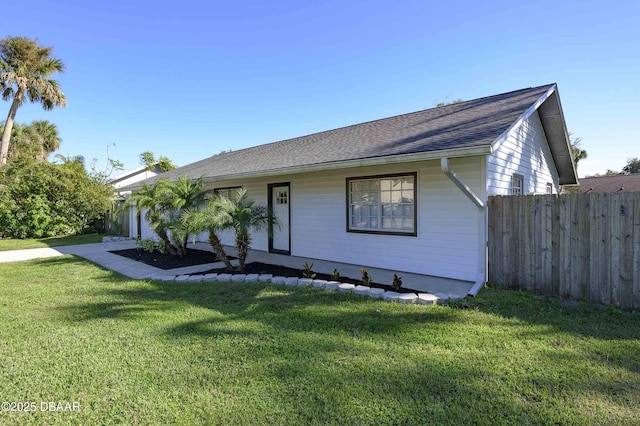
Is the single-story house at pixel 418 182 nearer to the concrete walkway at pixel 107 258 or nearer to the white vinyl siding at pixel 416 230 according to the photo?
the white vinyl siding at pixel 416 230

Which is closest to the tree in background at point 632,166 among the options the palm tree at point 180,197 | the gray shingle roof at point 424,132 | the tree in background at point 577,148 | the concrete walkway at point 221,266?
the tree in background at point 577,148

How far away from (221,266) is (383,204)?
4.20 meters

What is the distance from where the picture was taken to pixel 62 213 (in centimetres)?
1659

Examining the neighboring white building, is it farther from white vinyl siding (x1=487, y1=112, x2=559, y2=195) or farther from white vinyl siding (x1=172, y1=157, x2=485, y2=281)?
white vinyl siding (x1=487, y1=112, x2=559, y2=195)

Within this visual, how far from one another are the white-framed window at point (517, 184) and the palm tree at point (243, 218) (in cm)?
543

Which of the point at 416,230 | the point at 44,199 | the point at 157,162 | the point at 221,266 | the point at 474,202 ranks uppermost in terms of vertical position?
A: the point at 157,162

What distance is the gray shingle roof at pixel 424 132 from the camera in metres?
5.65

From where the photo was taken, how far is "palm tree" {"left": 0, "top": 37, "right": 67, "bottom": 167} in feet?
59.5

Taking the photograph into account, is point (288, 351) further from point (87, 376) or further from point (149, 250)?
point (149, 250)

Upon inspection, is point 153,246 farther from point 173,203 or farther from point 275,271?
point 275,271

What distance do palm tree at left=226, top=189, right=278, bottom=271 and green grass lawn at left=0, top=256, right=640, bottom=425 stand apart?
6.61 feet

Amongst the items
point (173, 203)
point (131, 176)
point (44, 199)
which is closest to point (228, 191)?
point (173, 203)

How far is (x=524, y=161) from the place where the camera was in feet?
25.4

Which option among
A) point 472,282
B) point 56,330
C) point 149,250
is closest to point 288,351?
point 56,330
